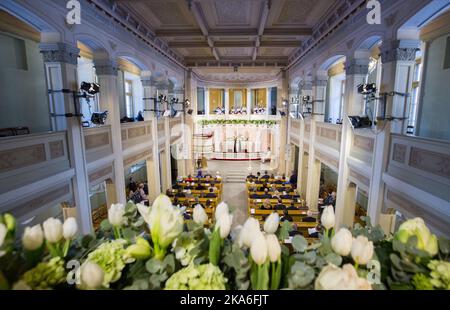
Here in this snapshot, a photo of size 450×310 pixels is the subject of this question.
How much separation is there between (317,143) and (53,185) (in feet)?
28.3

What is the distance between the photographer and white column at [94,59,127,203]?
6.82 meters

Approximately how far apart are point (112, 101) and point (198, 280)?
701 centimetres

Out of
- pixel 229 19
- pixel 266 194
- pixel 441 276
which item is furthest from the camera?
pixel 266 194

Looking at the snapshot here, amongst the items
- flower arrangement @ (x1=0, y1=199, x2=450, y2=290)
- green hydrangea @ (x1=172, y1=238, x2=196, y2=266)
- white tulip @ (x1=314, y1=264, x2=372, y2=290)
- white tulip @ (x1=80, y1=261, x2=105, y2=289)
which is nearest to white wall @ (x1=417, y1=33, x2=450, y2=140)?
flower arrangement @ (x1=0, y1=199, x2=450, y2=290)

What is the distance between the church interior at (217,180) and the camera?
1.14 m

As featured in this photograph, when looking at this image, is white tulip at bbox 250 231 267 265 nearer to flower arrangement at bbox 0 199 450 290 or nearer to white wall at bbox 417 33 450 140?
flower arrangement at bbox 0 199 450 290

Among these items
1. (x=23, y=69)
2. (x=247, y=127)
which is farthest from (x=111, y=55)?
(x=247, y=127)

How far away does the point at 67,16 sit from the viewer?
511 centimetres

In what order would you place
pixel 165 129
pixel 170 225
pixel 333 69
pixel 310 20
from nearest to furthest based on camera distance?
pixel 170 225 → pixel 310 20 → pixel 165 129 → pixel 333 69

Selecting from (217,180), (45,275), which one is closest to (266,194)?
(217,180)

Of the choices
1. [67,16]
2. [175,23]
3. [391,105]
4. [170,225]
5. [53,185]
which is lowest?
[53,185]

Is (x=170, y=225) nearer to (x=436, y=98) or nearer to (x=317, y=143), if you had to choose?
(x=436, y=98)

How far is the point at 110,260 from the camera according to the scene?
1161mm

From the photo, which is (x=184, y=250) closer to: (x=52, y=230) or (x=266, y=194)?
(x=52, y=230)
